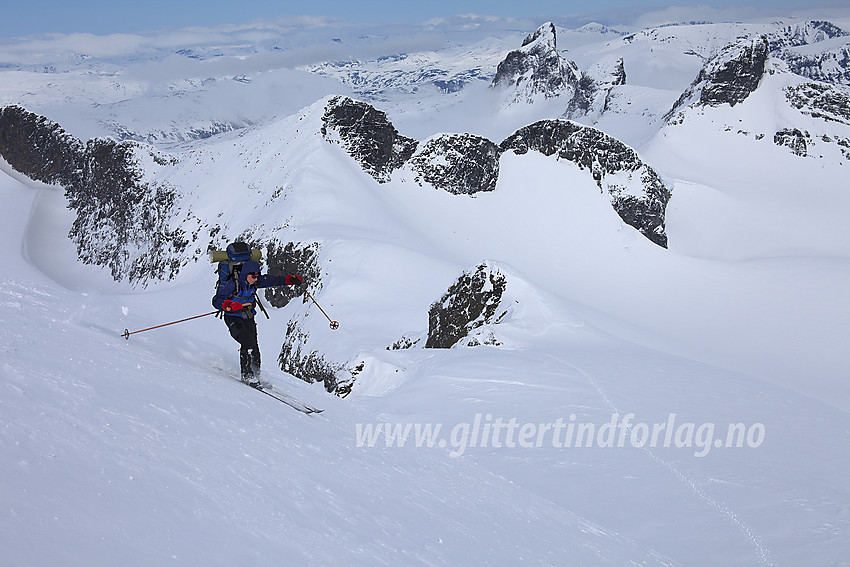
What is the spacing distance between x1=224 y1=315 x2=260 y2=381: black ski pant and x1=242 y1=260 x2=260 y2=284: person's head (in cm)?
80

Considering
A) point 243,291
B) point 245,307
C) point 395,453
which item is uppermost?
point 243,291

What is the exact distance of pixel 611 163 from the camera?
192ft

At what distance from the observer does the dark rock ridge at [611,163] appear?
56.3m

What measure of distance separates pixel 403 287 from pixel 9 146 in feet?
273

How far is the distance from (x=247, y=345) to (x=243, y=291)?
1008 millimetres

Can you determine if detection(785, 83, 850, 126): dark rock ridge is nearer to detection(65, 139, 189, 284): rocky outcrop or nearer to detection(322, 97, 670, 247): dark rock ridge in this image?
detection(322, 97, 670, 247): dark rock ridge

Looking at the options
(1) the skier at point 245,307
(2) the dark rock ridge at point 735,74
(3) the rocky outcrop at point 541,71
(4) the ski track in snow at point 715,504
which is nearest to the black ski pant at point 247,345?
(1) the skier at point 245,307

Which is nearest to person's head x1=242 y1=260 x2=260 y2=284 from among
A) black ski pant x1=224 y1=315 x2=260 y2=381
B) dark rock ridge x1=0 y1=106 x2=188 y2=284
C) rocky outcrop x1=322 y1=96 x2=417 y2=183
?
black ski pant x1=224 y1=315 x2=260 y2=381

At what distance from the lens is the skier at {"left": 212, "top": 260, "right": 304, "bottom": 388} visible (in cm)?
987

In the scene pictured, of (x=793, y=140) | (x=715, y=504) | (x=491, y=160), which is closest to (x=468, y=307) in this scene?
(x=715, y=504)

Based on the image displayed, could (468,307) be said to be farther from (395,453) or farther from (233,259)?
(395,453)

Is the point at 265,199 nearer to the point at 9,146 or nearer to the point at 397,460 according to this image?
the point at 397,460

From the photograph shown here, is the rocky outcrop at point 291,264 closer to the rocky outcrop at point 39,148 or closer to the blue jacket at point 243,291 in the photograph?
the blue jacket at point 243,291

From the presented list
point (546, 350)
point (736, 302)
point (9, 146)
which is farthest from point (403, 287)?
point (9, 146)
